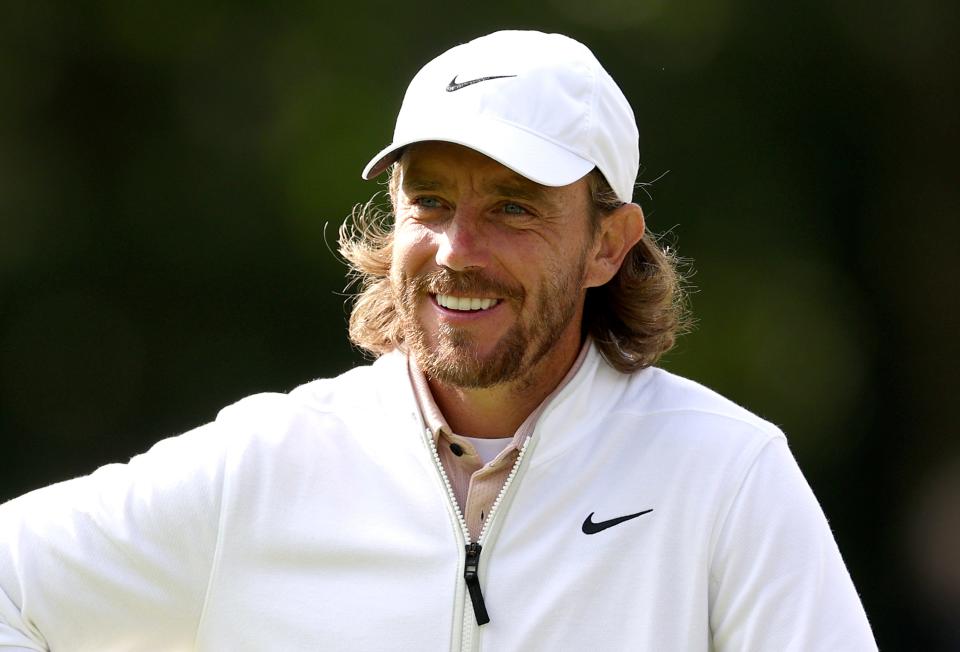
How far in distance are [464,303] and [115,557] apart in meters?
0.73

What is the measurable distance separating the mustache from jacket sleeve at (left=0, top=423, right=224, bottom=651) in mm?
487

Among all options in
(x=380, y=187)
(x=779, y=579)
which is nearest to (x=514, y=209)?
(x=779, y=579)

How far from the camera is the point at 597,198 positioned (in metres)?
2.61

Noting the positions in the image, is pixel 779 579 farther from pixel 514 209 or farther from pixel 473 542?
pixel 514 209

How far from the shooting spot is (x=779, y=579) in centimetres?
223

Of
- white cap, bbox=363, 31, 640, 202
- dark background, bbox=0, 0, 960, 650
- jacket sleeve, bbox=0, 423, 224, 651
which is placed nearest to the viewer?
jacket sleeve, bbox=0, 423, 224, 651

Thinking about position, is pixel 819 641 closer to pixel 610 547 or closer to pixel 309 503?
pixel 610 547

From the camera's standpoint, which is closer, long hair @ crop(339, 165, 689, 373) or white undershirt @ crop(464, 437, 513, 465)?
white undershirt @ crop(464, 437, 513, 465)

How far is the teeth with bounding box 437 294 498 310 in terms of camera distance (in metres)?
2.46

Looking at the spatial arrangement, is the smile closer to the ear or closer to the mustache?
the mustache

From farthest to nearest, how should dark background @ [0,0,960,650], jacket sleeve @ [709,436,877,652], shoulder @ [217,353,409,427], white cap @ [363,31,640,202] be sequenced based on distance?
dark background @ [0,0,960,650], shoulder @ [217,353,409,427], white cap @ [363,31,640,202], jacket sleeve @ [709,436,877,652]

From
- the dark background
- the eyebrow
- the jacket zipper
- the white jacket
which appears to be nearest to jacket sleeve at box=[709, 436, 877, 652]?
the white jacket

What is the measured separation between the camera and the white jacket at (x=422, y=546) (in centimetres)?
226

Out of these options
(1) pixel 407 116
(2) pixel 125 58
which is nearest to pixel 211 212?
(2) pixel 125 58
